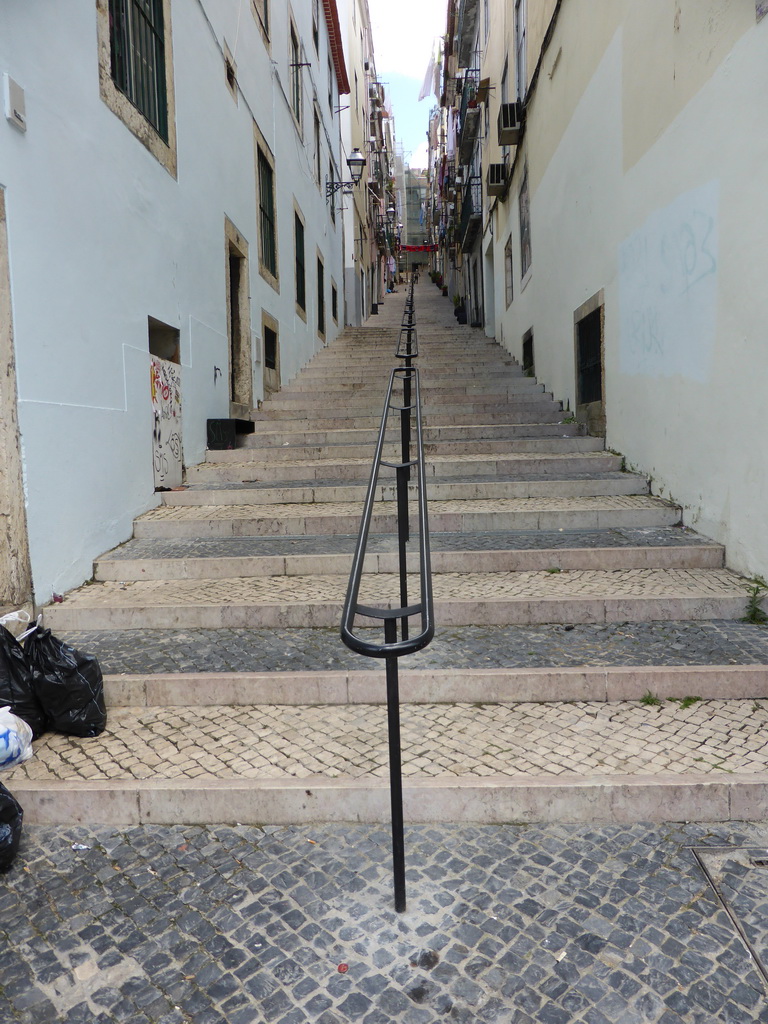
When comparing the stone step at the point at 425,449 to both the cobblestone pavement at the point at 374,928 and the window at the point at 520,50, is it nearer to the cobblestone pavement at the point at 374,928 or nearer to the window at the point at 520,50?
the cobblestone pavement at the point at 374,928

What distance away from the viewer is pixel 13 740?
2525mm

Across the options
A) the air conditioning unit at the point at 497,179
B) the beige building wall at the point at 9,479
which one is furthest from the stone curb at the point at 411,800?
the air conditioning unit at the point at 497,179

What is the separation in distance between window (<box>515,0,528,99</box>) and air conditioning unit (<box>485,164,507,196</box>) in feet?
4.58

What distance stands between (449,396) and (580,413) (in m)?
1.93

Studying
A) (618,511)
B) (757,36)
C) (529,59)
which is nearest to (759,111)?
(757,36)

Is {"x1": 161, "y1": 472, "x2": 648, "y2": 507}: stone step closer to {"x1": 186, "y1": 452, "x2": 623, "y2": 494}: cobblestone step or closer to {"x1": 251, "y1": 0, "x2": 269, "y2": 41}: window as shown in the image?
{"x1": 186, "y1": 452, "x2": 623, "y2": 494}: cobblestone step

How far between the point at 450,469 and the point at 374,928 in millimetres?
4837

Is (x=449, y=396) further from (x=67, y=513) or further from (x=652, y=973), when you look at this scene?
(x=652, y=973)

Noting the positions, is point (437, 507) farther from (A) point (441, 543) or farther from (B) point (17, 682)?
(B) point (17, 682)

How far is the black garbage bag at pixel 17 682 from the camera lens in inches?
107

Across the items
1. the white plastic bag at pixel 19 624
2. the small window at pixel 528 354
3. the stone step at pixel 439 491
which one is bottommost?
the white plastic bag at pixel 19 624

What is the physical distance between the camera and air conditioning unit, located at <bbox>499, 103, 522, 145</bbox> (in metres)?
10.7

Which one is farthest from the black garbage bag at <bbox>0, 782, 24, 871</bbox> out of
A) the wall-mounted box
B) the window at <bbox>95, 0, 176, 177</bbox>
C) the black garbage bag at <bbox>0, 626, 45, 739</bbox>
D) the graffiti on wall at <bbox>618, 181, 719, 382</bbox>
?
the window at <bbox>95, 0, 176, 177</bbox>

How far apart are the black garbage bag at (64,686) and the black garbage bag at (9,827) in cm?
54
